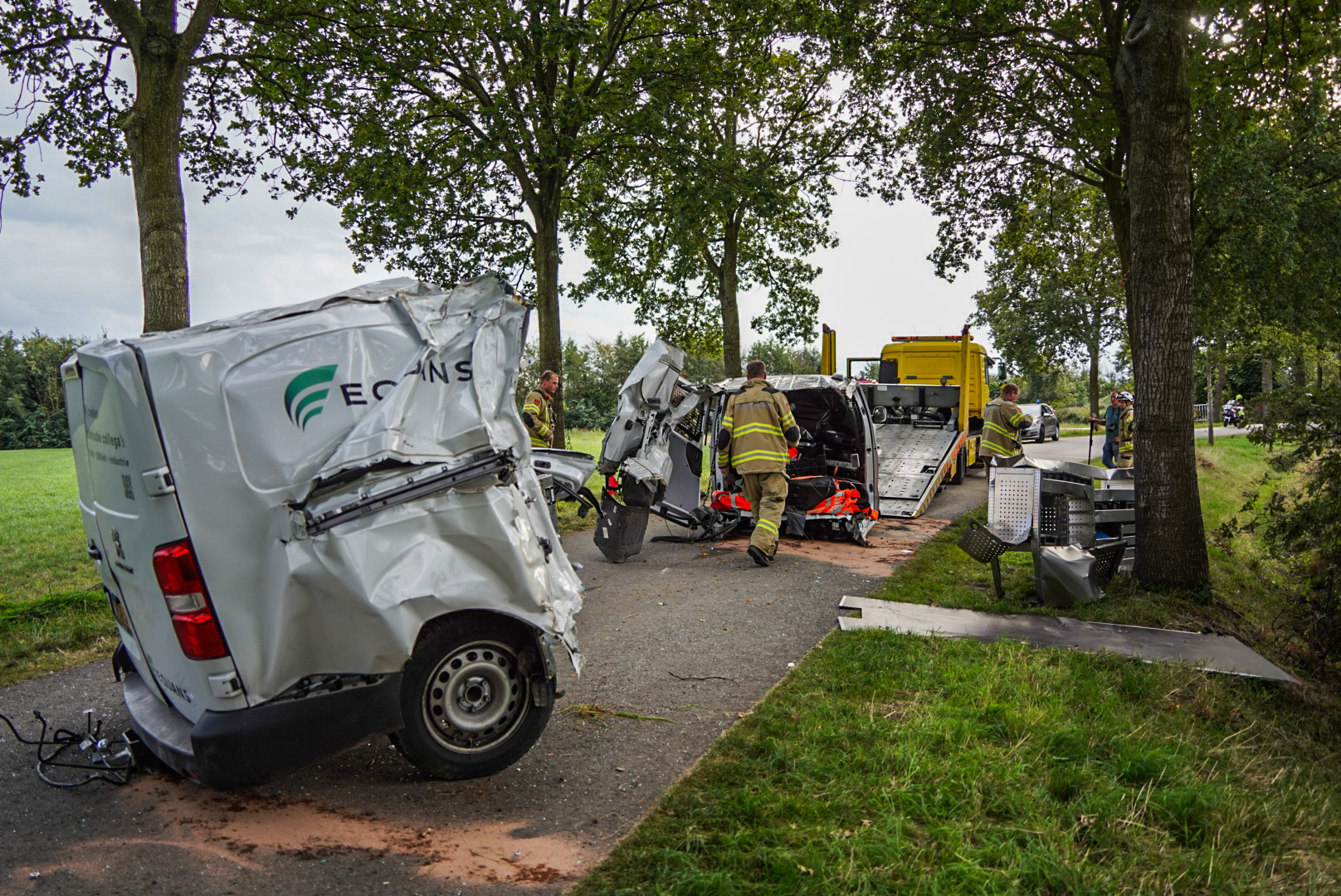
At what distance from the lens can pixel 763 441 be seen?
863 centimetres

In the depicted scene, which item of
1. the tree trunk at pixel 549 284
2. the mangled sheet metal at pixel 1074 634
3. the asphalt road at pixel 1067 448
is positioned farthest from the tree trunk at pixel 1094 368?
the mangled sheet metal at pixel 1074 634

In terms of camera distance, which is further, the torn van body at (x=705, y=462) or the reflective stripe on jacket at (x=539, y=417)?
the reflective stripe on jacket at (x=539, y=417)

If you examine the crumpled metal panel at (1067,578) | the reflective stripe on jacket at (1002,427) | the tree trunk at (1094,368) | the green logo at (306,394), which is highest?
the tree trunk at (1094,368)

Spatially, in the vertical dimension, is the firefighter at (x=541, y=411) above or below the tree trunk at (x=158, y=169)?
below

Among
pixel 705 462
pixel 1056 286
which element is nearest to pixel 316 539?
pixel 705 462

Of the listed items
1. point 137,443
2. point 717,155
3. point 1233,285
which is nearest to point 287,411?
point 137,443

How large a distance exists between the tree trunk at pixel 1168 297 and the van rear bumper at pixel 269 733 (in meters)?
6.37

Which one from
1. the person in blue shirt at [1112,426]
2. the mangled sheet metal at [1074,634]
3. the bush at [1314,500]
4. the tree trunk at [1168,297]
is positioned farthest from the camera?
the person in blue shirt at [1112,426]

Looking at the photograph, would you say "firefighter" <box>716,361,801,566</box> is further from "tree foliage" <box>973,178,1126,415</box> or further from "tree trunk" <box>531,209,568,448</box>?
"tree foliage" <box>973,178,1126,415</box>

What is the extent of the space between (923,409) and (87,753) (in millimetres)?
14566

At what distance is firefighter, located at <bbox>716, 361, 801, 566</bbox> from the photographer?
8539 mm

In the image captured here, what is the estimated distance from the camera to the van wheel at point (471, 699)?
3439 mm

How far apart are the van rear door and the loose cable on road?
438 mm

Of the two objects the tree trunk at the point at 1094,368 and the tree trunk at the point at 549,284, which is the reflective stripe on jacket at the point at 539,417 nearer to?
the tree trunk at the point at 549,284
